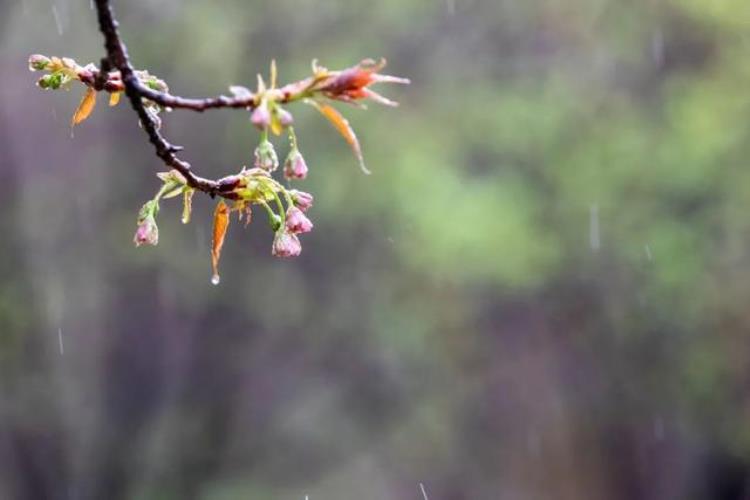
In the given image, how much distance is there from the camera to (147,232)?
1454 mm

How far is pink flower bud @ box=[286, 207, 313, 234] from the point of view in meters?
1.38

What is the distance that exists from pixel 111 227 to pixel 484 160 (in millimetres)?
2827

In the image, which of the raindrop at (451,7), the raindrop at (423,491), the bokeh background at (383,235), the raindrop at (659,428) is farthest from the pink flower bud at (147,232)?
the raindrop at (423,491)

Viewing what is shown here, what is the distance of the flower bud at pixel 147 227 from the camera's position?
4.75 feet

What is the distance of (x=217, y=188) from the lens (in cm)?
122

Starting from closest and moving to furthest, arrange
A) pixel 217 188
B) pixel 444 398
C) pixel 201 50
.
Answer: pixel 217 188 < pixel 201 50 < pixel 444 398

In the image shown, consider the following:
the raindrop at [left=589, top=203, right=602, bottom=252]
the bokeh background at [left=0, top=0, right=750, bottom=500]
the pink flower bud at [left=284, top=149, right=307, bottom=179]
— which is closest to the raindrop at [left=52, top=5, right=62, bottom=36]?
the bokeh background at [left=0, top=0, right=750, bottom=500]

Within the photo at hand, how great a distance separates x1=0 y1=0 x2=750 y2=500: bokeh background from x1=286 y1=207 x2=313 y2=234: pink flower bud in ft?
21.4

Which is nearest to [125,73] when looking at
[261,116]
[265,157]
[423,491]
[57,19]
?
[261,116]

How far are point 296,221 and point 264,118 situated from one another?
0.39 meters

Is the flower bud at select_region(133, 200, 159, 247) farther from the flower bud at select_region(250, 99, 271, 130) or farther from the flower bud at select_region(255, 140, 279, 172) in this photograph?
the flower bud at select_region(250, 99, 271, 130)

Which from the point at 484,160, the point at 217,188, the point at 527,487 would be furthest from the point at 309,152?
the point at 217,188

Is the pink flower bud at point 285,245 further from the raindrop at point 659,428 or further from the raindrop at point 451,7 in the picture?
the raindrop at point 659,428

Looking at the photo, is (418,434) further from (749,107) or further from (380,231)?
(749,107)
